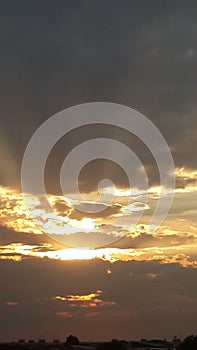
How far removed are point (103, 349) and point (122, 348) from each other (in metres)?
6.77

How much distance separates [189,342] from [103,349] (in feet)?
82.5

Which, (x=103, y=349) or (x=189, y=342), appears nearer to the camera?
(x=189, y=342)

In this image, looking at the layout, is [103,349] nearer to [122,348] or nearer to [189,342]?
[122,348]

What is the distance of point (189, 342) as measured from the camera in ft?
600

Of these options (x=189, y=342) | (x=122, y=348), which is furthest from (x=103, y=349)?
(x=189, y=342)

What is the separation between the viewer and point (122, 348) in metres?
190

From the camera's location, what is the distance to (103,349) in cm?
19450
